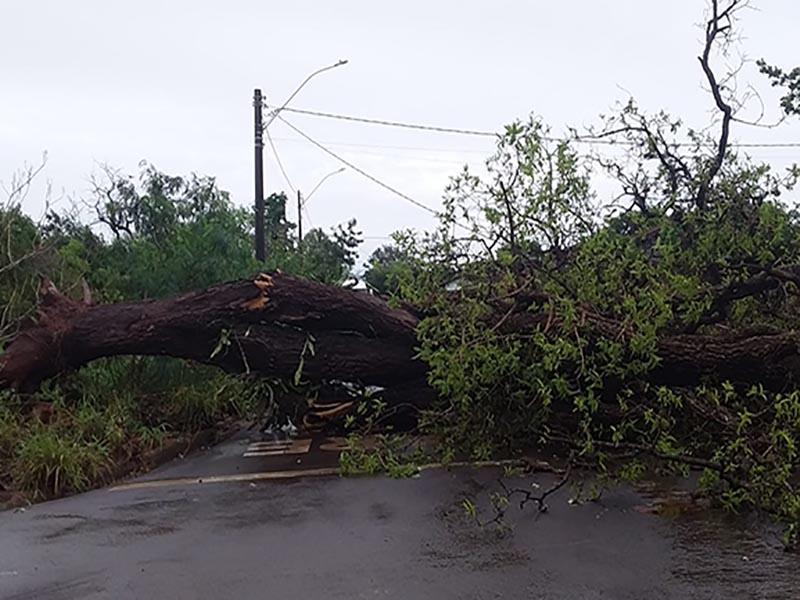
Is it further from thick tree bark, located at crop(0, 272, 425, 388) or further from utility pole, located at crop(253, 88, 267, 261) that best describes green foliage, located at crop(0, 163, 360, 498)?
utility pole, located at crop(253, 88, 267, 261)

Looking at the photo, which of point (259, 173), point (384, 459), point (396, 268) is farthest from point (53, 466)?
point (259, 173)

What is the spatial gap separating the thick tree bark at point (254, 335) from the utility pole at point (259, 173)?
7.49 metres

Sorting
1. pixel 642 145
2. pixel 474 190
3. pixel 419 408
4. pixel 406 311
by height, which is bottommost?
pixel 419 408

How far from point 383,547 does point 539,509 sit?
4.72 ft

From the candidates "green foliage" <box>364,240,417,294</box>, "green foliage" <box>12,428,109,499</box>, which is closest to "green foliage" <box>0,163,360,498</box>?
"green foliage" <box>12,428,109,499</box>

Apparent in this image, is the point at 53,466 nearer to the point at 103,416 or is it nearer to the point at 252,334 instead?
the point at 103,416

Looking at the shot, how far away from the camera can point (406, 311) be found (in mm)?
10188

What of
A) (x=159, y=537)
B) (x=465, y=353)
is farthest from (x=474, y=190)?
(x=159, y=537)

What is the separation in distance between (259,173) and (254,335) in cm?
→ 945

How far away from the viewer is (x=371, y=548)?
6062 millimetres

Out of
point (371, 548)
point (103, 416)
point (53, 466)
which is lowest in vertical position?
point (371, 548)

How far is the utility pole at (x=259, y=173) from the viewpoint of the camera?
1820 centimetres

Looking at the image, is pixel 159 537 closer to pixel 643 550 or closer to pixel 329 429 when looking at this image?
pixel 643 550

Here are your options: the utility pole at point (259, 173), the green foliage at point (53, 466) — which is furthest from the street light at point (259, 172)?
the green foliage at point (53, 466)
